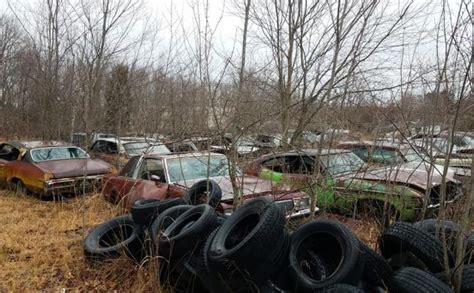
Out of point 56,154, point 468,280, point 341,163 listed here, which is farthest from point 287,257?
point 56,154

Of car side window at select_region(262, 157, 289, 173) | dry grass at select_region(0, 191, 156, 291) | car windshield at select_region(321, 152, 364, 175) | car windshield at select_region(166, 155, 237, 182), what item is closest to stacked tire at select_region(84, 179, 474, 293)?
dry grass at select_region(0, 191, 156, 291)

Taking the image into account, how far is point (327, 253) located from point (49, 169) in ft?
27.7

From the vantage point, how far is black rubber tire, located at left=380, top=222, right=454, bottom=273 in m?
4.05

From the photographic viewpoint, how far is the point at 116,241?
598cm

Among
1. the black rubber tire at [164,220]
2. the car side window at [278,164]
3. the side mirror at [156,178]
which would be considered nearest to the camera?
the black rubber tire at [164,220]

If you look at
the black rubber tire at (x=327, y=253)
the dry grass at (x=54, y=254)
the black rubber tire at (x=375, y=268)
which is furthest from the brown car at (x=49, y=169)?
the black rubber tire at (x=375, y=268)

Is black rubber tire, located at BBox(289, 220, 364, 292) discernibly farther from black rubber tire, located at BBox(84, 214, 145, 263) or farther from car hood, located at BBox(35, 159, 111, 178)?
car hood, located at BBox(35, 159, 111, 178)

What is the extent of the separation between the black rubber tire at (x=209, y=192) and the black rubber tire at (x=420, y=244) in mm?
2345

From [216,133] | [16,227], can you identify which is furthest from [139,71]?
[216,133]

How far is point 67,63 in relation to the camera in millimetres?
16109

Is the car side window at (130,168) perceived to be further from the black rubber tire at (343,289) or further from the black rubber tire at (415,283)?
the black rubber tire at (415,283)

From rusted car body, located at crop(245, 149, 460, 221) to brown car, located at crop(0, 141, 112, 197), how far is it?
198 inches

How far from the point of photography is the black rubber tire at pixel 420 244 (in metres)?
4.05

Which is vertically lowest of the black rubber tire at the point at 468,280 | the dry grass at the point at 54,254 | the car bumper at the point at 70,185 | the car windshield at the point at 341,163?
the dry grass at the point at 54,254
